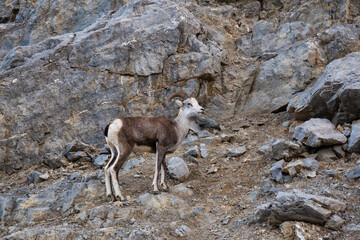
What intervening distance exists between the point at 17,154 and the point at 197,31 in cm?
960

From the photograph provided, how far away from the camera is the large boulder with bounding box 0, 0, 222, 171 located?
47.5 feet

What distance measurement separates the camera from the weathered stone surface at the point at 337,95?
35.0 feet

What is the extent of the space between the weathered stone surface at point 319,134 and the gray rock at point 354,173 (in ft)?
4.85

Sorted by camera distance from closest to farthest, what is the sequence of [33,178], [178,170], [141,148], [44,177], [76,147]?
[141,148] → [178,170] → [44,177] → [33,178] → [76,147]

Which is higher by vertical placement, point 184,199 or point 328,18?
point 328,18

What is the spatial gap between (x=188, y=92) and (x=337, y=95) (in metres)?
6.29

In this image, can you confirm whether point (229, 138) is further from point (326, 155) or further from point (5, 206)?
point (5, 206)

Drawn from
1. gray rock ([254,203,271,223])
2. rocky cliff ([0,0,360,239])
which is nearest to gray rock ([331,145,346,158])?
rocky cliff ([0,0,360,239])

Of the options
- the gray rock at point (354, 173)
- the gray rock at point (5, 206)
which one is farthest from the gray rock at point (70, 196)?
the gray rock at point (354, 173)

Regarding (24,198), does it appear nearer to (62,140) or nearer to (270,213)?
(62,140)

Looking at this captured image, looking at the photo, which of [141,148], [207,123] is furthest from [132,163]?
[207,123]

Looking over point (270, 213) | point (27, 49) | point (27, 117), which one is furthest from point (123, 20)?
point (270, 213)

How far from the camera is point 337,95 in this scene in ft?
35.8

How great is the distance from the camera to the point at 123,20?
15.8m
